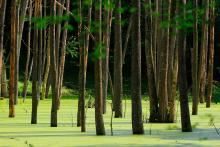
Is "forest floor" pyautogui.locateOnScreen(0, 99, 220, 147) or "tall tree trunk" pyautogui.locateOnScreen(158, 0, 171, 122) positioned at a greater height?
"tall tree trunk" pyautogui.locateOnScreen(158, 0, 171, 122)

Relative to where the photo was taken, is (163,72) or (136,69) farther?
(163,72)

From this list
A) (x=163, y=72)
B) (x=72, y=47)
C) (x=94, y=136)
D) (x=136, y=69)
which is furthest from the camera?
(x=72, y=47)

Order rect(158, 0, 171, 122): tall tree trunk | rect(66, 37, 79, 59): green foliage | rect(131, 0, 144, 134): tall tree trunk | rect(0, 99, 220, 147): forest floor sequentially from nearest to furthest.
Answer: rect(0, 99, 220, 147): forest floor → rect(131, 0, 144, 134): tall tree trunk → rect(158, 0, 171, 122): tall tree trunk → rect(66, 37, 79, 59): green foliage

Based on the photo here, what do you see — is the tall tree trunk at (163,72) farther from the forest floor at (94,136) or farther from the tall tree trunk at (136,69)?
the tall tree trunk at (136,69)

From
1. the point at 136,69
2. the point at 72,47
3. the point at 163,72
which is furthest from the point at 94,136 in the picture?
the point at 72,47

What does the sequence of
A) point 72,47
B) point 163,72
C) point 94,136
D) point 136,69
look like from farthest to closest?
1. point 72,47
2. point 163,72
3. point 136,69
4. point 94,136

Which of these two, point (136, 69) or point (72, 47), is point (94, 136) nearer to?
point (136, 69)

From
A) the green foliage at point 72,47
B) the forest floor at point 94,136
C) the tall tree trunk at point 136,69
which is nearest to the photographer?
the forest floor at point 94,136

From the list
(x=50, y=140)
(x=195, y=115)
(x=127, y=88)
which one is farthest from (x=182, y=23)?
(x=127, y=88)

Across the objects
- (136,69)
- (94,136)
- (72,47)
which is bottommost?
(94,136)

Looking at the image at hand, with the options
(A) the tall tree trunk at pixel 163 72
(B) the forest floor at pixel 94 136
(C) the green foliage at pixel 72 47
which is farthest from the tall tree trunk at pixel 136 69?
(C) the green foliage at pixel 72 47

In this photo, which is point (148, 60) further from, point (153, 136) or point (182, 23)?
point (182, 23)

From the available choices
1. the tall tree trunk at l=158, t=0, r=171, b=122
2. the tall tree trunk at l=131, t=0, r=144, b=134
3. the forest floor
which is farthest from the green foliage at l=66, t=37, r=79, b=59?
the tall tree trunk at l=131, t=0, r=144, b=134

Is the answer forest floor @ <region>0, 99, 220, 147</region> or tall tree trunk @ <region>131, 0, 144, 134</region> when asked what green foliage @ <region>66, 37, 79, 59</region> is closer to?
forest floor @ <region>0, 99, 220, 147</region>
